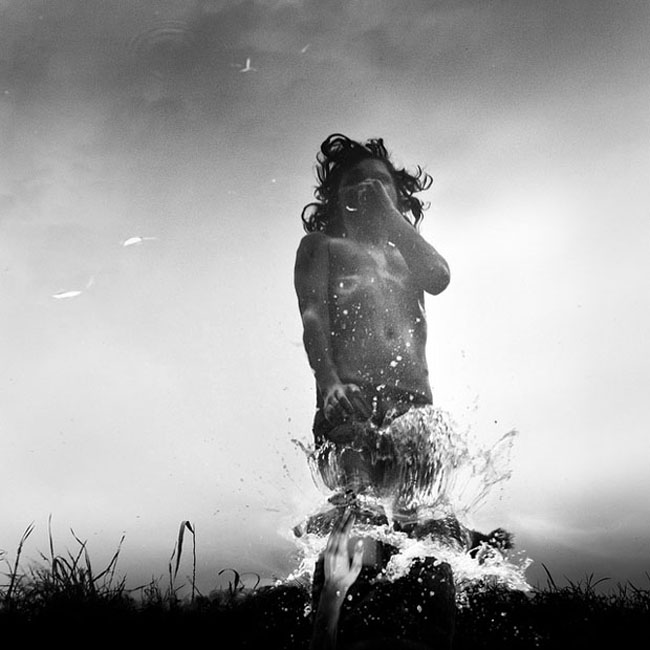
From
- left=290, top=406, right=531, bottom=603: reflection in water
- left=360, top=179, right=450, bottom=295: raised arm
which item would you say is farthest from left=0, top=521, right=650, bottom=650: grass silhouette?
left=360, top=179, right=450, bottom=295: raised arm

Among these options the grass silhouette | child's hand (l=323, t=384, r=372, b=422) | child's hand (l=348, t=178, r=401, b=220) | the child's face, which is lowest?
the grass silhouette

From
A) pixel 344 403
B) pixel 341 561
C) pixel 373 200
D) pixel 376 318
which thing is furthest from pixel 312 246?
pixel 341 561

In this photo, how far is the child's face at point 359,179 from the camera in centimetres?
614

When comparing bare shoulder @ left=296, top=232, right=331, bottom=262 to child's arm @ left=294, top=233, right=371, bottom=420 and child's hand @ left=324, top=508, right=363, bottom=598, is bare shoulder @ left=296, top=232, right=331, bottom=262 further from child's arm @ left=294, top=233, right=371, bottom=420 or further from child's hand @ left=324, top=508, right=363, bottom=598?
child's hand @ left=324, top=508, right=363, bottom=598

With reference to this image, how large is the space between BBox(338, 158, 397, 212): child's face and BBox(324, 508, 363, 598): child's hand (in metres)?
2.88

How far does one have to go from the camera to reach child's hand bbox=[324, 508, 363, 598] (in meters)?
4.28

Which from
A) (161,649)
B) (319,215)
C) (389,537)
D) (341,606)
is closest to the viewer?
(341,606)

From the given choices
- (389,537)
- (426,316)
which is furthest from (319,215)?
(389,537)

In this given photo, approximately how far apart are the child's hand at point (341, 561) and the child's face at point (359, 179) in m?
2.88

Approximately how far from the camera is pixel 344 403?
17.3 feet

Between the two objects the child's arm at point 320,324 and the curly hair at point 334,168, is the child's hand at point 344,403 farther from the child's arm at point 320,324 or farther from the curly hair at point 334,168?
the curly hair at point 334,168

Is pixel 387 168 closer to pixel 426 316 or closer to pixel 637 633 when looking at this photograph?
pixel 426 316

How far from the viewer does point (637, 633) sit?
5375 mm

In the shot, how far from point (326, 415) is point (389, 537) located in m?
1.06
